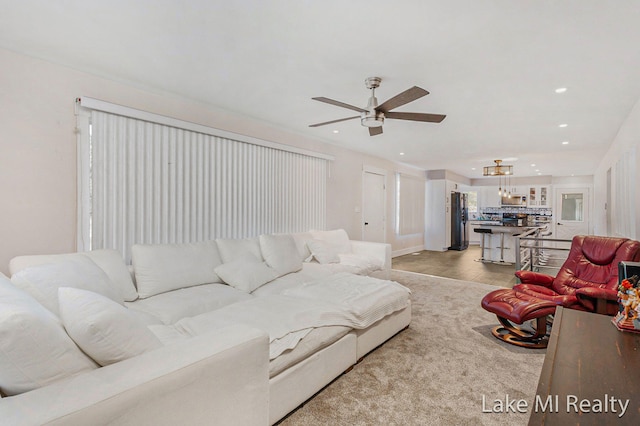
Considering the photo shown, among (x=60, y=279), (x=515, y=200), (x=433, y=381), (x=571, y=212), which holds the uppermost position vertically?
(x=515, y=200)

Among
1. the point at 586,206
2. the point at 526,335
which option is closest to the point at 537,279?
the point at 526,335

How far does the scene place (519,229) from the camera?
639cm

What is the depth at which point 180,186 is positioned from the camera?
349cm

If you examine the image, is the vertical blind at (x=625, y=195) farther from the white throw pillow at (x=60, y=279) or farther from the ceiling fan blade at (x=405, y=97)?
the white throw pillow at (x=60, y=279)

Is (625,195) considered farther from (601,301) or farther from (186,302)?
(186,302)

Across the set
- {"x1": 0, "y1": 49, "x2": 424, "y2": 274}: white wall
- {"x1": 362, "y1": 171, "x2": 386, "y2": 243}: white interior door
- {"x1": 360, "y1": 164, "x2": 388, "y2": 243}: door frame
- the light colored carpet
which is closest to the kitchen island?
{"x1": 360, "y1": 164, "x2": 388, "y2": 243}: door frame

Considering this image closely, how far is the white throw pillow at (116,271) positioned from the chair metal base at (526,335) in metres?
3.27

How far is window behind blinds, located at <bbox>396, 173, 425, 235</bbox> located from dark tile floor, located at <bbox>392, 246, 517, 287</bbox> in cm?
76

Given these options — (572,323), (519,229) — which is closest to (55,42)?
(572,323)

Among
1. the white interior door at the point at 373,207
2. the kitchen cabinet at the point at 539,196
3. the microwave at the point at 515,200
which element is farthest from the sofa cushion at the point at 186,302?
the kitchen cabinet at the point at 539,196

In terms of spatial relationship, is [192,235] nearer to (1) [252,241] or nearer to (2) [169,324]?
(1) [252,241]

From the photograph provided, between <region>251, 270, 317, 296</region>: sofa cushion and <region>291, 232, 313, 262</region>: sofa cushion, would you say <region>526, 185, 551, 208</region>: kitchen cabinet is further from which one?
<region>251, 270, 317, 296</region>: sofa cushion

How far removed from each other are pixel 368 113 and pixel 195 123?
2.02 m

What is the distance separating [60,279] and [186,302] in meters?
0.85
